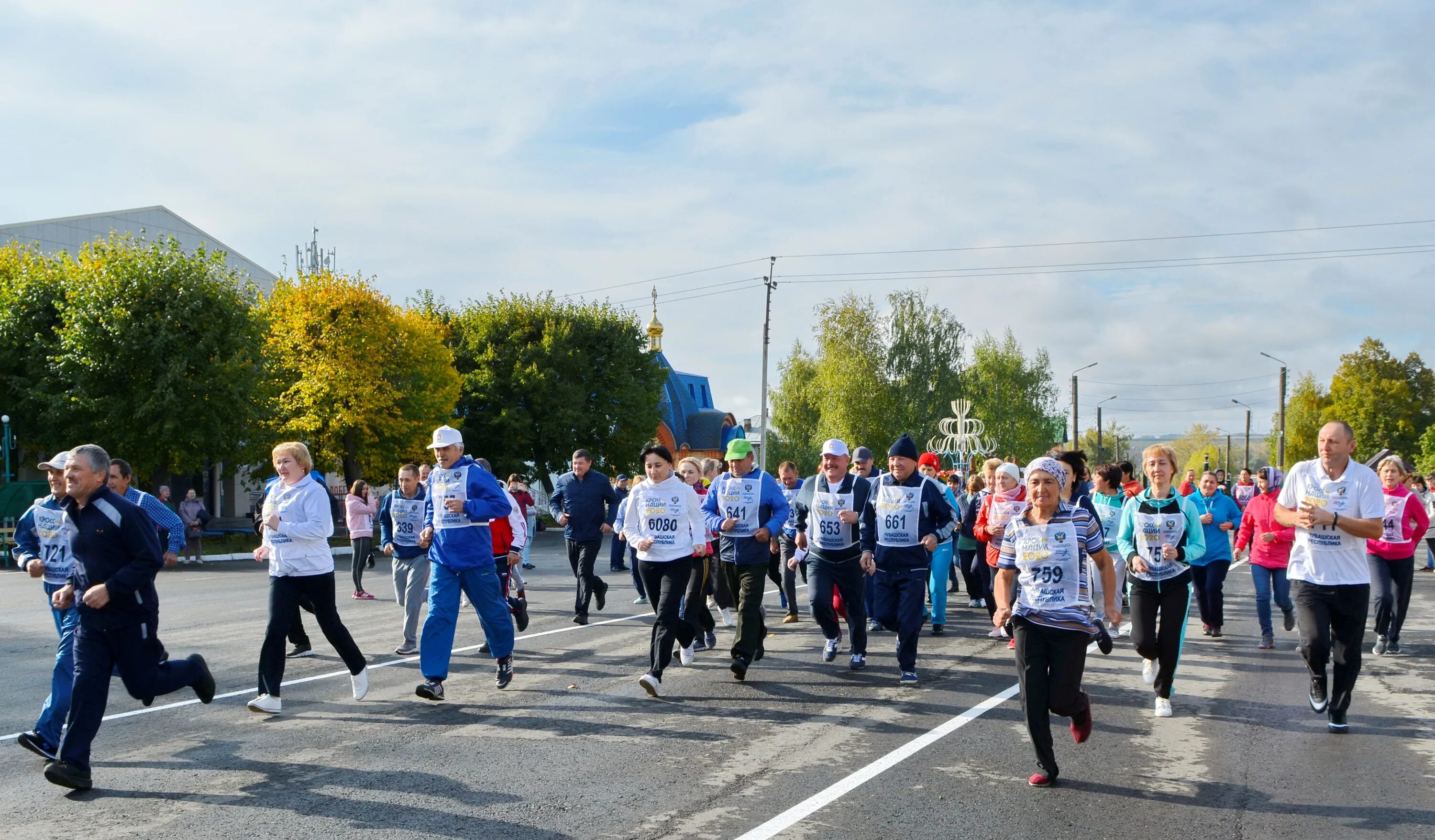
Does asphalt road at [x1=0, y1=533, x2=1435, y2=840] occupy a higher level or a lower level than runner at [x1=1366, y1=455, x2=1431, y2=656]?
lower

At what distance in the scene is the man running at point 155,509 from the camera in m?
8.28

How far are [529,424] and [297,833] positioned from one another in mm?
39513

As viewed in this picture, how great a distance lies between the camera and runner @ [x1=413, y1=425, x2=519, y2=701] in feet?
26.4

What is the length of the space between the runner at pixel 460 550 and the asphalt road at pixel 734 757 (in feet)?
1.55

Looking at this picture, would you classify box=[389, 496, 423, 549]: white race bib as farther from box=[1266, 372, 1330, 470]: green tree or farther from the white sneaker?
box=[1266, 372, 1330, 470]: green tree

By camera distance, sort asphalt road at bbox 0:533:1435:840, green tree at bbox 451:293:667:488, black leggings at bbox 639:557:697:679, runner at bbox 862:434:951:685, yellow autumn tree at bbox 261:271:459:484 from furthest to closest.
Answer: green tree at bbox 451:293:667:488, yellow autumn tree at bbox 261:271:459:484, runner at bbox 862:434:951:685, black leggings at bbox 639:557:697:679, asphalt road at bbox 0:533:1435:840

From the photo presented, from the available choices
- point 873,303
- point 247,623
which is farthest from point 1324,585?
point 873,303

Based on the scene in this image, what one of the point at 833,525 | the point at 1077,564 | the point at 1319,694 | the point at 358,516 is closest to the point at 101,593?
the point at 1077,564

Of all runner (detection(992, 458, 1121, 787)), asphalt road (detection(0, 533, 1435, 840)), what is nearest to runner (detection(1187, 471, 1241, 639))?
asphalt road (detection(0, 533, 1435, 840))

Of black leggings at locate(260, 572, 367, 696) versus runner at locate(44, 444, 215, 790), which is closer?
runner at locate(44, 444, 215, 790)

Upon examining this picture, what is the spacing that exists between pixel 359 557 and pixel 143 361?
1724 centimetres

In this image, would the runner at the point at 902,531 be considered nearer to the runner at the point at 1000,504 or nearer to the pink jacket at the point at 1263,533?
the runner at the point at 1000,504

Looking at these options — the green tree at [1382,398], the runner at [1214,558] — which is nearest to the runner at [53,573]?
the runner at [1214,558]

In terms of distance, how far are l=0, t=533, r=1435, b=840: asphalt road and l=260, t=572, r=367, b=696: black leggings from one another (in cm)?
34
